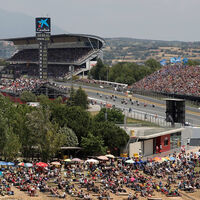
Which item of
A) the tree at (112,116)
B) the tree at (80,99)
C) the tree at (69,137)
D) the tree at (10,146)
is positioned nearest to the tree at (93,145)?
the tree at (69,137)

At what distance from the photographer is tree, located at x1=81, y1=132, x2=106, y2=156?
4812 centimetres

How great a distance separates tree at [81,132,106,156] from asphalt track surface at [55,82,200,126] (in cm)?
2303

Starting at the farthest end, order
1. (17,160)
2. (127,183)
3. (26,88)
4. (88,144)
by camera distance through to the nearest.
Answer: (26,88)
(88,144)
(17,160)
(127,183)

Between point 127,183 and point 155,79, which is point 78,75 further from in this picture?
point 127,183

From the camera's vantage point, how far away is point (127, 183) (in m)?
40.8

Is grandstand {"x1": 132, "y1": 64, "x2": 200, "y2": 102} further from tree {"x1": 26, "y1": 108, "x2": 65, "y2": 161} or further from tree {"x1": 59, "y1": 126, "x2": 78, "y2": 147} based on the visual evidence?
tree {"x1": 26, "y1": 108, "x2": 65, "y2": 161}

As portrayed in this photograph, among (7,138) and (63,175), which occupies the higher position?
(7,138)

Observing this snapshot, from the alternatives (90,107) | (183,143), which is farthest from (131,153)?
(90,107)

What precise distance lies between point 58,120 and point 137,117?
746 inches

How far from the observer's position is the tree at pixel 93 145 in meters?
48.1

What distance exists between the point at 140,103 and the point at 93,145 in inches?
1529

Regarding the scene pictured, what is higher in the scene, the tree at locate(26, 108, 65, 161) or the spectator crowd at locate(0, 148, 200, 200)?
the tree at locate(26, 108, 65, 161)

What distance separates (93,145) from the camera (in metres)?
48.2

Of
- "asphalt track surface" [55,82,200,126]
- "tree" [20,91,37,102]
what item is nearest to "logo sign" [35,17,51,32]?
"tree" [20,91,37,102]
